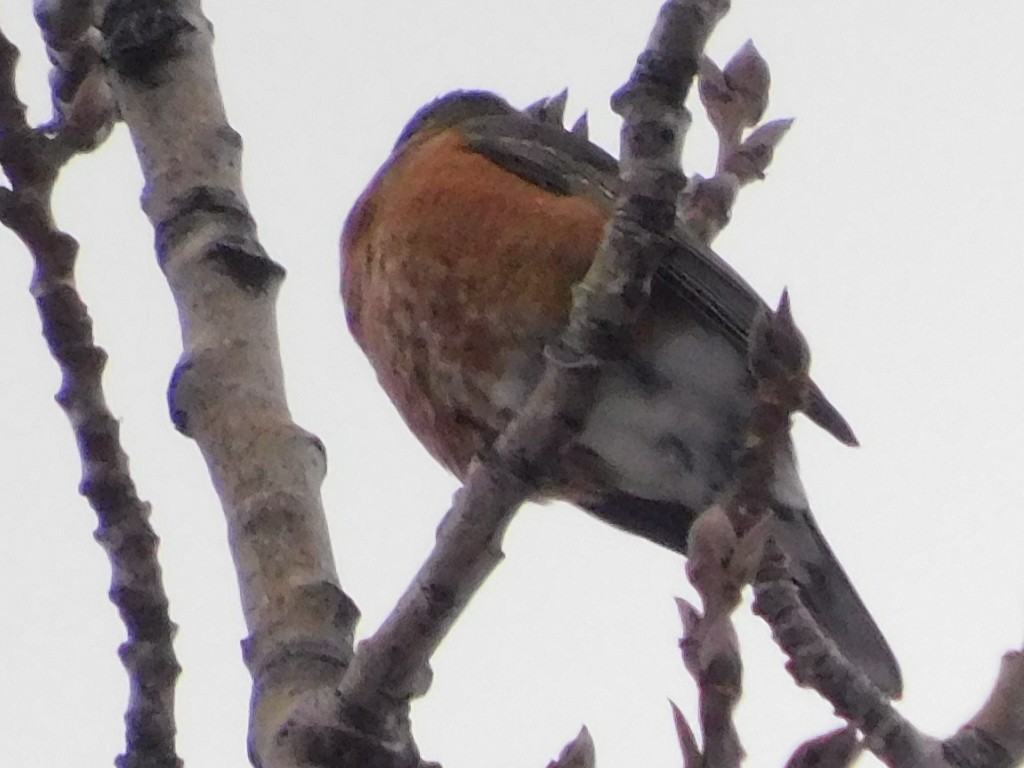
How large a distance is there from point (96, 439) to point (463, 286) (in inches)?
44.9

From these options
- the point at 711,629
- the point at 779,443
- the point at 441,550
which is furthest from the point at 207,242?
the point at 711,629

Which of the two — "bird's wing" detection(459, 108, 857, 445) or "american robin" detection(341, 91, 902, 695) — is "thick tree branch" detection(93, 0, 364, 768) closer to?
"bird's wing" detection(459, 108, 857, 445)

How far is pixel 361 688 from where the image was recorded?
174cm

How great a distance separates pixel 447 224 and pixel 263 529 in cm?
124

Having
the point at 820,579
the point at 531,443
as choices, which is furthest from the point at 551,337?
the point at 531,443

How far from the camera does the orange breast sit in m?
3.01

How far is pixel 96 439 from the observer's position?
2043 millimetres

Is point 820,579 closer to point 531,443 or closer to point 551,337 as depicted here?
point 551,337

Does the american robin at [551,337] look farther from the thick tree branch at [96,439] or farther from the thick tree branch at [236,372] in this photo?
the thick tree branch at [96,439]

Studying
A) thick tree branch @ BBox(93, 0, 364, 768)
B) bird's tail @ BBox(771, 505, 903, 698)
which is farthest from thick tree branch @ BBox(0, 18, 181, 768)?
bird's tail @ BBox(771, 505, 903, 698)

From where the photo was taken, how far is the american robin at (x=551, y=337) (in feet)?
9.80

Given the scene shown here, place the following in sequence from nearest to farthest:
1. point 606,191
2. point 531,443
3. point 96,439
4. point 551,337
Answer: point 531,443, point 96,439, point 551,337, point 606,191

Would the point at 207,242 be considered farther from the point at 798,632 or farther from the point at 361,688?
the point at 798,632

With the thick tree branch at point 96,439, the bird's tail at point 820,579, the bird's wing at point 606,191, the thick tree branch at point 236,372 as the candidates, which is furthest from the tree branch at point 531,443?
the bird's tail at point 820,579
